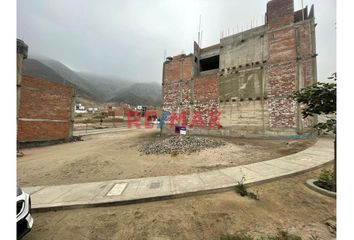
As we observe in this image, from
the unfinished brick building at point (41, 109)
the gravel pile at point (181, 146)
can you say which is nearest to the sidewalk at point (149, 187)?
the gravel pile at point (181, 146)

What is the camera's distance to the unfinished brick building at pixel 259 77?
1221 centimetres

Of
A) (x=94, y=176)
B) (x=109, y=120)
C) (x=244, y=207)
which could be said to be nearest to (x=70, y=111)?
(x=94, y=176)

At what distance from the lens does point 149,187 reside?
4.48m

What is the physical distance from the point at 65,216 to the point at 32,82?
15.0 metres

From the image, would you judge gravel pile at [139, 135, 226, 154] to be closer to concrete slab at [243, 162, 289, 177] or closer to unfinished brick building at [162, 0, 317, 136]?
concrete slab at [243, 162, 289, 177]

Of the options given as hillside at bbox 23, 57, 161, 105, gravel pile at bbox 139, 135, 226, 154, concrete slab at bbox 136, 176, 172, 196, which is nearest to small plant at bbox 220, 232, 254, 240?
concrete slab at bbox 136, 176, 172, 196

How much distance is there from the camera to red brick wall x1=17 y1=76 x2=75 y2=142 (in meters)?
12.7

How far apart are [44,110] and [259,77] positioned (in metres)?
20.2

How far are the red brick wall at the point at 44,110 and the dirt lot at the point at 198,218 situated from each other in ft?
44.2

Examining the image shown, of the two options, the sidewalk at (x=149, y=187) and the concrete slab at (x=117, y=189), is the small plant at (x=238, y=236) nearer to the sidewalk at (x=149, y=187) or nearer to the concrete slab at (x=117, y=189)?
the sidewalk at (x=149, y=187)

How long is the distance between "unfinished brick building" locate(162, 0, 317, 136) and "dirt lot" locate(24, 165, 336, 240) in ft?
35.2

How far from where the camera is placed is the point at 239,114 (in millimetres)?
14883

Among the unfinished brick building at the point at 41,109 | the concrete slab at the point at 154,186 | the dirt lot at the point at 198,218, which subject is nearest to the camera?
the dirt lot at the point at 198,218

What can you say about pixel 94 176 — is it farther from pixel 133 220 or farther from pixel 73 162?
pixel 133 220
